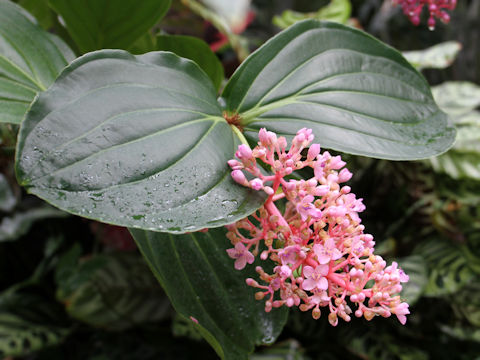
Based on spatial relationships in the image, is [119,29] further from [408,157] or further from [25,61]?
[408,157]

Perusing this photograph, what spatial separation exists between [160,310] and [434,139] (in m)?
0.90

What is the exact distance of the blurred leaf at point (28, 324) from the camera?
1.04 meters

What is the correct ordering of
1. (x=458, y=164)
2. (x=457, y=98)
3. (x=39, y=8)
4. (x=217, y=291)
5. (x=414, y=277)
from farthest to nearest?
(x=457, y=98) < (x=458, y=164) < (x=414, y=277) < (x=39, y=8) < (x=217, y=291)

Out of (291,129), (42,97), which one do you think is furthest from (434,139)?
(42,97)

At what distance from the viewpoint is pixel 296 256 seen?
0.41 meters

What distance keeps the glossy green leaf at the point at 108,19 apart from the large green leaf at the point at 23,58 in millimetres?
46

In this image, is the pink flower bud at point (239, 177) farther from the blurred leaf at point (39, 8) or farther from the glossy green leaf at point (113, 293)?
the glossy green leaf at point (113, 293)

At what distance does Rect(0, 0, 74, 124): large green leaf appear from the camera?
52 centimetres

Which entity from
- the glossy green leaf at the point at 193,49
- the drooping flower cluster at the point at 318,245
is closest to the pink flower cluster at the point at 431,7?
the glossy green leaf at the point at 193,49

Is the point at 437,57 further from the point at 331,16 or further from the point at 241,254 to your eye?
the point at 241,254

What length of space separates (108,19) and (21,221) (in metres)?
0.83

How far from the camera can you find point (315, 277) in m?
0.40

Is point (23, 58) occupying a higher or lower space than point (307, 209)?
higher

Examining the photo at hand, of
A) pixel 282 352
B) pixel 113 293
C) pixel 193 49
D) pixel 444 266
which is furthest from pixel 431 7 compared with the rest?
pixel 113 293
